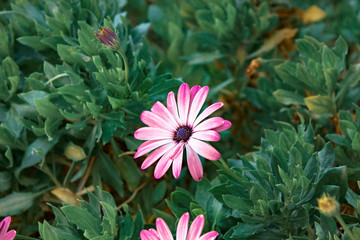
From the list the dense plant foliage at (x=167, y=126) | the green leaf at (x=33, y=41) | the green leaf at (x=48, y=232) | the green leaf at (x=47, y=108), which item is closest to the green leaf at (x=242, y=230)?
the dense plant foliage at (x=167, y=126)

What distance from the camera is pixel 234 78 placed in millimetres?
1198

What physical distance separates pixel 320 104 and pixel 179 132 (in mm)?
313

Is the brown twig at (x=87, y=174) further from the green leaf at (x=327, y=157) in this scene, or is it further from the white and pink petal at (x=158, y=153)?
the green leaf at (x=327, y=157)

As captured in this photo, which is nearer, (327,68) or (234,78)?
(327,68)

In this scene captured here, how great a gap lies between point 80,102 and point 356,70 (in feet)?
1.62

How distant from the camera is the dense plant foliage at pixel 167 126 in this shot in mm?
741

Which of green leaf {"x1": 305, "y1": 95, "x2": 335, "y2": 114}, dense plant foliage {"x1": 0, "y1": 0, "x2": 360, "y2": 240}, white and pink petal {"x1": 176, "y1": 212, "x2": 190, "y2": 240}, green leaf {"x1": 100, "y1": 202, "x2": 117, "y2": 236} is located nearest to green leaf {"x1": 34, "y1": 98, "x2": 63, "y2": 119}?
dense plant foliage {"x1": 0, "y1": 0, "x2": 360, "y2": 240}

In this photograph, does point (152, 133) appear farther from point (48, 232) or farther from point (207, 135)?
point (48, 232)

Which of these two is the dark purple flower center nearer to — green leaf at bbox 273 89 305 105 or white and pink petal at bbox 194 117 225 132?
white and pink petal at bbox 194 117 225 132

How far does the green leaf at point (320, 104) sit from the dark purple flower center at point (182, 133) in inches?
10.5

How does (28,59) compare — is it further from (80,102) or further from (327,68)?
(327,68)

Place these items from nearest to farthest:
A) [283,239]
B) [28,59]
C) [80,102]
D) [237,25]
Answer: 1. [283,239]
2. [80,102]
3. [28,59]
4. [237,25]

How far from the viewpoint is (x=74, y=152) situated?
0.90 meters

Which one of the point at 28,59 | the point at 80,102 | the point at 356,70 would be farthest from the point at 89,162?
the point at 356,70
